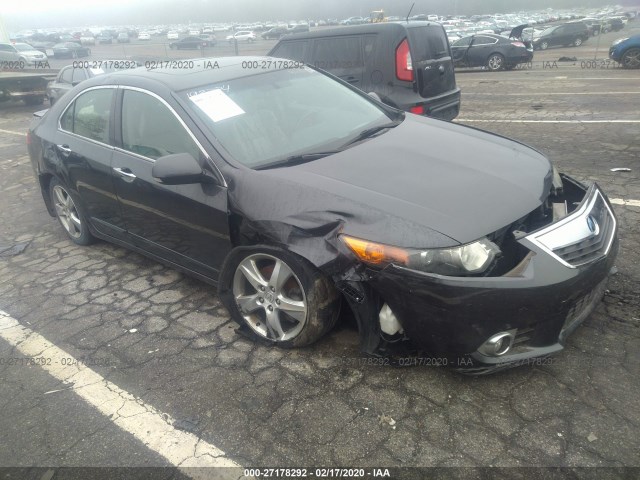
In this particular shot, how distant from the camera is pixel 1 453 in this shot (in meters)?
2.51

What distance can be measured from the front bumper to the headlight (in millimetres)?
46

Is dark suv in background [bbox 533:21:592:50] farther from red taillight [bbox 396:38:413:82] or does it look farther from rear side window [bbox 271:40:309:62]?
red taillight [bbox 396:38:413:82]

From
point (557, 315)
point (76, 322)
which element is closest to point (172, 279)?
point (76, 322)

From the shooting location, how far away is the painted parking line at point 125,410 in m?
2.38

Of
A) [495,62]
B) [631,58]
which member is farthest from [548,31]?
[631,58]

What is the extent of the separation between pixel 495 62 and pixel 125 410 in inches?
714

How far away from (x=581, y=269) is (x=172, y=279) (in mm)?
2944

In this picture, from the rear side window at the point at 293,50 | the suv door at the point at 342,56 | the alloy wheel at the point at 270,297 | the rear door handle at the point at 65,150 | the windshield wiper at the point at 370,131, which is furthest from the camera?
the rear side window at the point at 293,50

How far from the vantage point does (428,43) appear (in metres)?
6.72

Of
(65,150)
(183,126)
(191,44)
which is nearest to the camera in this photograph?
(183,126)

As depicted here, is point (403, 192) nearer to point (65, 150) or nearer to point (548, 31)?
point (65, 150)

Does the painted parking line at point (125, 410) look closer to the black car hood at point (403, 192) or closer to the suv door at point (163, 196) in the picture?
the suv door at point (163, 196)

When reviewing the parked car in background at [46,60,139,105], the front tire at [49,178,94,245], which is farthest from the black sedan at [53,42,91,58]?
the front tire at [49,178,94,245]

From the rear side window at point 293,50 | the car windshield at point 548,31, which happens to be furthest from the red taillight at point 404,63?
the car windshield at point 548,31
